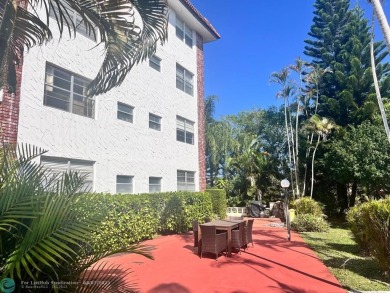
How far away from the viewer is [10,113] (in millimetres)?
7586

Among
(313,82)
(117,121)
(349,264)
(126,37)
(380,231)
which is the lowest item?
(349,264)

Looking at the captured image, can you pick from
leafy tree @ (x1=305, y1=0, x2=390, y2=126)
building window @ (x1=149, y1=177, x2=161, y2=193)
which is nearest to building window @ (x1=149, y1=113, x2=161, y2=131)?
building window @ (x1=149, y1=177, x2=161, y2=193)

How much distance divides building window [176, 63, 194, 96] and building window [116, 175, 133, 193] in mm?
6665

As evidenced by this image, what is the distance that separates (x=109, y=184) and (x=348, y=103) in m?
17.1

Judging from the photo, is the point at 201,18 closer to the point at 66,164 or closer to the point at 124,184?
the point at 124,184

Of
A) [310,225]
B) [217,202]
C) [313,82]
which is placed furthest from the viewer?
[313,82]

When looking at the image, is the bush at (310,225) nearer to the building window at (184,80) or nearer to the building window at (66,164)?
the building window at (184,80)

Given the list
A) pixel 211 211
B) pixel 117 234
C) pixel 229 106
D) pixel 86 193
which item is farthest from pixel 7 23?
pixel 229 106

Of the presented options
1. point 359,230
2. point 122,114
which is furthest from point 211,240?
point 122,114

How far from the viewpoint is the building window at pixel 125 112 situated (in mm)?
11695

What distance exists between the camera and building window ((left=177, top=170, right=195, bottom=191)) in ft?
50.2

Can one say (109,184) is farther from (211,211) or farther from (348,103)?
(348,103)

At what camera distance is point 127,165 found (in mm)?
11555

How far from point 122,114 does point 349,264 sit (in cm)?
963
